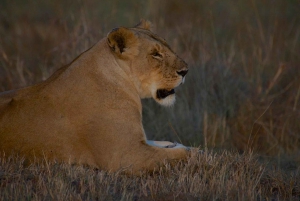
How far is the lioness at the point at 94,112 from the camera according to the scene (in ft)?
14.9

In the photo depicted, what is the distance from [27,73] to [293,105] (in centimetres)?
390

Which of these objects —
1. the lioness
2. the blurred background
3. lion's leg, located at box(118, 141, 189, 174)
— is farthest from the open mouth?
the blurred background

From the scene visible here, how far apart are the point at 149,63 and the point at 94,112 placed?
0.73m

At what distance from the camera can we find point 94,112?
183 inches

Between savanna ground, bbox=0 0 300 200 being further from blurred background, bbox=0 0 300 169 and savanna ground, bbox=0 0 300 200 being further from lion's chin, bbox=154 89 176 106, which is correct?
lion's chin, bbox=154 89 176 106

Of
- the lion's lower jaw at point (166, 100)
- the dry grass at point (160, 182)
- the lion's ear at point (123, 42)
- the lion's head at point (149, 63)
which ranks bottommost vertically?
the dry grass at point (160, 182)

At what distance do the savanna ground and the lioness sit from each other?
0.15 meters

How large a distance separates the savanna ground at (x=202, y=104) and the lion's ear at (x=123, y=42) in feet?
3.53

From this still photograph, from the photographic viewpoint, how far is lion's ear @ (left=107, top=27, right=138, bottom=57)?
480 cm

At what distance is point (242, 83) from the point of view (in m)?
8.28

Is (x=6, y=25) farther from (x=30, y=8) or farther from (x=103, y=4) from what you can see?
(x=103, y=4)

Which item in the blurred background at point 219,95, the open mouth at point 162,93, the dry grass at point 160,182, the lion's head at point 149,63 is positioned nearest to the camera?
the dry grass at point 160,182


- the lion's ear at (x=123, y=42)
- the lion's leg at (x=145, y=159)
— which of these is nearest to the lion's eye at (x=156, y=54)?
the lion's ear at (x=123, y=42)

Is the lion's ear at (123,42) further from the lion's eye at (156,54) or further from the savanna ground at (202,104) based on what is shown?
the savanna ground at (202,104)
